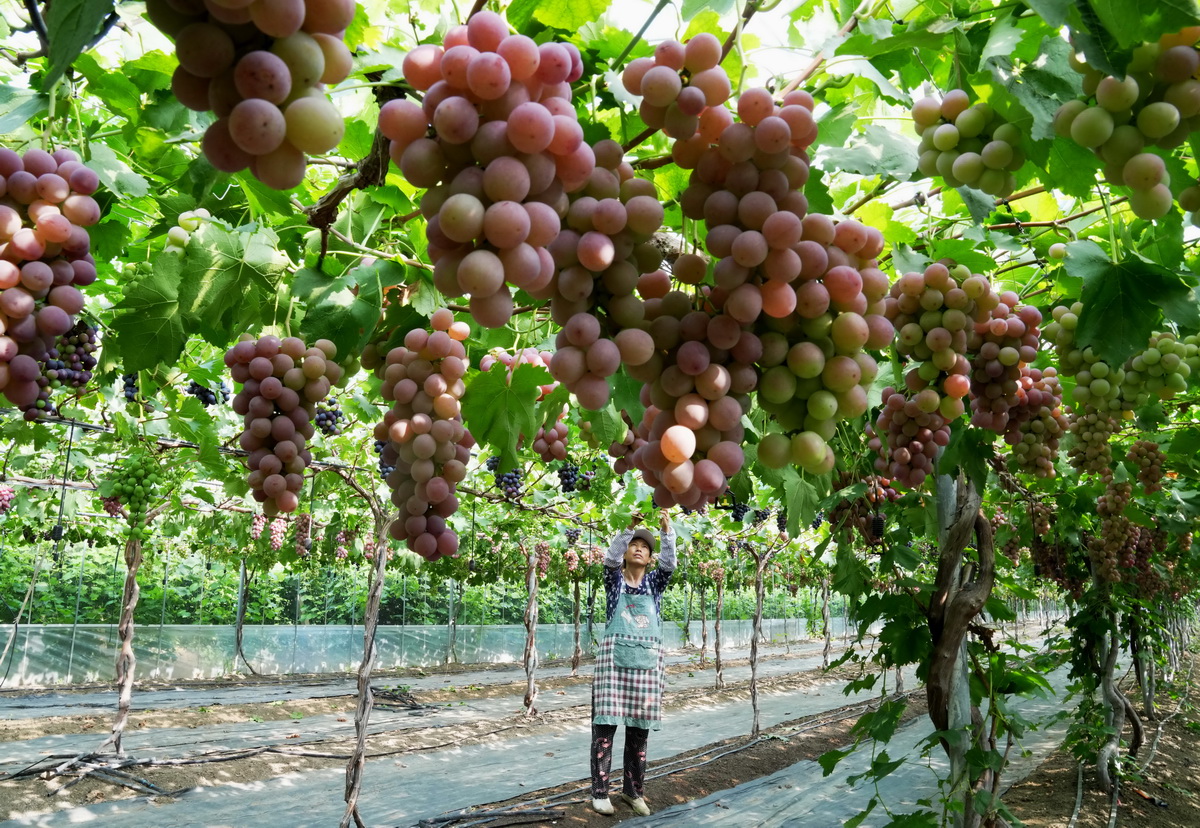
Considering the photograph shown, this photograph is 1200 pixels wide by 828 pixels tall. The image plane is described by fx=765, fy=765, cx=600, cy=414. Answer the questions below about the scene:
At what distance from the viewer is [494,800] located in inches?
299

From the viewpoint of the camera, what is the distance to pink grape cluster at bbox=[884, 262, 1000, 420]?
186 centimetres

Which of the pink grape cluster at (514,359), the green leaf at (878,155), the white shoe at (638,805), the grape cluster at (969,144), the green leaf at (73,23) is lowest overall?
the white shoe at (638,805)

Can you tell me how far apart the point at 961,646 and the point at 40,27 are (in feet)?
10.8

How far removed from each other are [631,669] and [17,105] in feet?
18.9

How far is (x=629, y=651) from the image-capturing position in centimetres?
652

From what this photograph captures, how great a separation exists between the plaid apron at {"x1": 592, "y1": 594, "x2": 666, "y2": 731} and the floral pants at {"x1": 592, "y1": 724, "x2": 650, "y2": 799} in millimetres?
172

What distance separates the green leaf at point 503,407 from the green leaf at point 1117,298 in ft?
4.04

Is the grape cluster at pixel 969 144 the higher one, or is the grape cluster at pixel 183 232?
the grape cluster at pixel 183 232

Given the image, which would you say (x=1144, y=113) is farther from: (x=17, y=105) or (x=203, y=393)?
(x=203, y=393)

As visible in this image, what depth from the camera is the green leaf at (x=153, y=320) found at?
202 centimetres

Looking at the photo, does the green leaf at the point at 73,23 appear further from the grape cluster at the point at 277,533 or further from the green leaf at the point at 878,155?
the grape cluster at the point at 277,533

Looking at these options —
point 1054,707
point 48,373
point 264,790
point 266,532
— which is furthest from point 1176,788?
point 266,532

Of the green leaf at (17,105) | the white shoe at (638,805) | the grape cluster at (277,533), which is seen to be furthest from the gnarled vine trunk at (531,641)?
the green leaf at (17,105)

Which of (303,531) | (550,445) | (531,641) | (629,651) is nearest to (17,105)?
(550,445)
